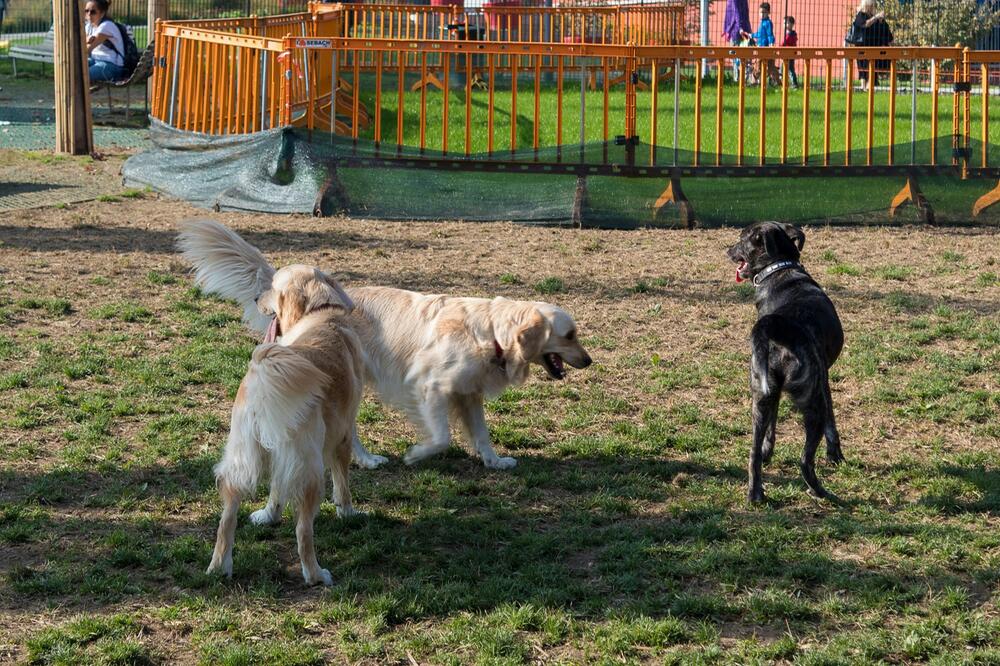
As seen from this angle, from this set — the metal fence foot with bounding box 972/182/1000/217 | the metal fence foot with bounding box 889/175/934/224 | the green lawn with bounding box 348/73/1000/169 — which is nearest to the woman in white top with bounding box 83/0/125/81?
the green lawn with bounding box 348/73/1000/169

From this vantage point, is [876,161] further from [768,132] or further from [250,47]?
[250,47]

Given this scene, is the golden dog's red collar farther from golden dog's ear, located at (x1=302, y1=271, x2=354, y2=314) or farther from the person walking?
the person walking

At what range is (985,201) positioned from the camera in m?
12.5

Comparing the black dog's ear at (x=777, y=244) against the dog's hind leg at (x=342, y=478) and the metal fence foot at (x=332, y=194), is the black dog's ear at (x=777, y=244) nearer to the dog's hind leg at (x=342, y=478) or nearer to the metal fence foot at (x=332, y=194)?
the dog's hind leg at (x=342, y=478)

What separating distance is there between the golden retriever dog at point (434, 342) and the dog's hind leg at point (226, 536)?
59.7 inches

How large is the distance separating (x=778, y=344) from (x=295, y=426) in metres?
2.30

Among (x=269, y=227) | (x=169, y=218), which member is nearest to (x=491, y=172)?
(x=269, y=227)

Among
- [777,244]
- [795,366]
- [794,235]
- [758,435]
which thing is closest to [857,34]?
[794,235]

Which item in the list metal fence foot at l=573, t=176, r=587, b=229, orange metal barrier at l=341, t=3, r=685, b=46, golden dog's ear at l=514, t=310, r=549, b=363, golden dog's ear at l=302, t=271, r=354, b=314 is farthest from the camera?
orange metal barrier at l=341, t=3, r=685, b=46

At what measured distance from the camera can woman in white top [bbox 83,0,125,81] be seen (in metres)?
17.8

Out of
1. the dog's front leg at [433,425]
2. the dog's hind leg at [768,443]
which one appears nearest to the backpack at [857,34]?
the dog's hind leg at [768,443]

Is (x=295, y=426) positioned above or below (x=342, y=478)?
above

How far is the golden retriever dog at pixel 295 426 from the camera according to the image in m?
4.57

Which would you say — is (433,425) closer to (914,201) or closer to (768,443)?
(768,443)
